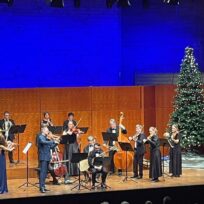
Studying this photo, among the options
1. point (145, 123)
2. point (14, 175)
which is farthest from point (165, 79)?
point (14, 175)

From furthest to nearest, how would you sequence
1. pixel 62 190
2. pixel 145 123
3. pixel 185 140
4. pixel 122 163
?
1. pixel 145 123
2. pixel 185 140
3. pixel 122 163
4. pixel 62 190

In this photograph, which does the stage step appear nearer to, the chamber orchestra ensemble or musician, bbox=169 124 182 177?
the chamber orchestra ensemble

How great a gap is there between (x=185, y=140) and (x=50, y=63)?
5.24m

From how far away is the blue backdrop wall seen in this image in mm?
18016

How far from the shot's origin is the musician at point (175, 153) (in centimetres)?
1534

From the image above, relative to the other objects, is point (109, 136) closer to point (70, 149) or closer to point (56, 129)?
point (70, 149)

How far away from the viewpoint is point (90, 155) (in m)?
13.7

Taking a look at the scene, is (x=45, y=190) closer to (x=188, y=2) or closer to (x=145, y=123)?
(x=145, y=123)

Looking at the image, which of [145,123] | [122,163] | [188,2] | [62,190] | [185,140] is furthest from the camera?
[188,2]

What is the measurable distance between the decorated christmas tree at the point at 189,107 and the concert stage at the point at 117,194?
3380mm

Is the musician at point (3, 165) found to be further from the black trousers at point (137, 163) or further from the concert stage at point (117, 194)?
the black trousers at point (137, 163)

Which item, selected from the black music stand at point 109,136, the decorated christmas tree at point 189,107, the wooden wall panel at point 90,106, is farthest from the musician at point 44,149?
the decorated christmas tree at point 189,107

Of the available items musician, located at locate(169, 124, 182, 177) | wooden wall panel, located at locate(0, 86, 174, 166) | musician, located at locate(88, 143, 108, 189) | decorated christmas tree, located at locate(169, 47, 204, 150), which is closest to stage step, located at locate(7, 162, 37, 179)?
wooden wall panel, located at locate(0, 86, 174, 166)

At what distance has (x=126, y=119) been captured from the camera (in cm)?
1838
